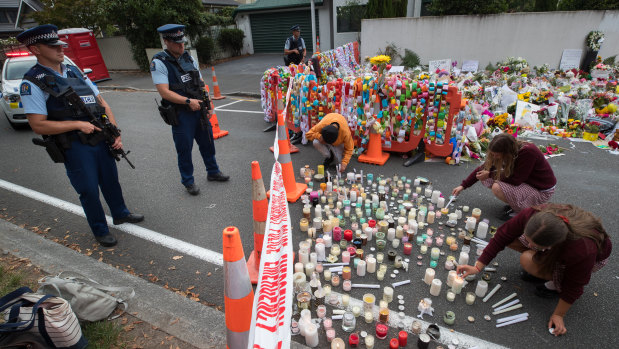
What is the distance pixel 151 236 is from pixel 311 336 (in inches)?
100

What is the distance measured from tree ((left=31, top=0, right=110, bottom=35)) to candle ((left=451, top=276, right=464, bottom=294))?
68.7 feet

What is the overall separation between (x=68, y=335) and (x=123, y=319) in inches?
19.1

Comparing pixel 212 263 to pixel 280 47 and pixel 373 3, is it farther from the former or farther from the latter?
pixel 280 47

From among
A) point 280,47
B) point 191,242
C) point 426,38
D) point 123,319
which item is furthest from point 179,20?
point 123,319

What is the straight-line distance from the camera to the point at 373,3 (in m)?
13.7

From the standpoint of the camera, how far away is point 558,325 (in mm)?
2467

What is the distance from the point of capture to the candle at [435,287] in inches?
111

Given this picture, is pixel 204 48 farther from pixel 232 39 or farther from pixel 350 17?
pixel 350 17

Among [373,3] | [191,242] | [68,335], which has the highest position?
[373,3]

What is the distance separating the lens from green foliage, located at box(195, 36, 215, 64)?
19.0m

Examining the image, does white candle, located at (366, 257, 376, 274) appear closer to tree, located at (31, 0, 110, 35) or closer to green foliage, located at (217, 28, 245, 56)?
tree, located at (31, 0, 110, 35)

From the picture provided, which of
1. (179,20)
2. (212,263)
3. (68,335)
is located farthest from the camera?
(179,20)

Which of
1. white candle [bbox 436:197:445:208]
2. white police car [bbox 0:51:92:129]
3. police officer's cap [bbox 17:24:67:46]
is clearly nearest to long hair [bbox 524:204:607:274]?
white candle [bbox 436:197:445:208]

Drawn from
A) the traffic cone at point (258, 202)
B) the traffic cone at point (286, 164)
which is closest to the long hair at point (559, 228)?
the traffic cone at point (258, 202)
